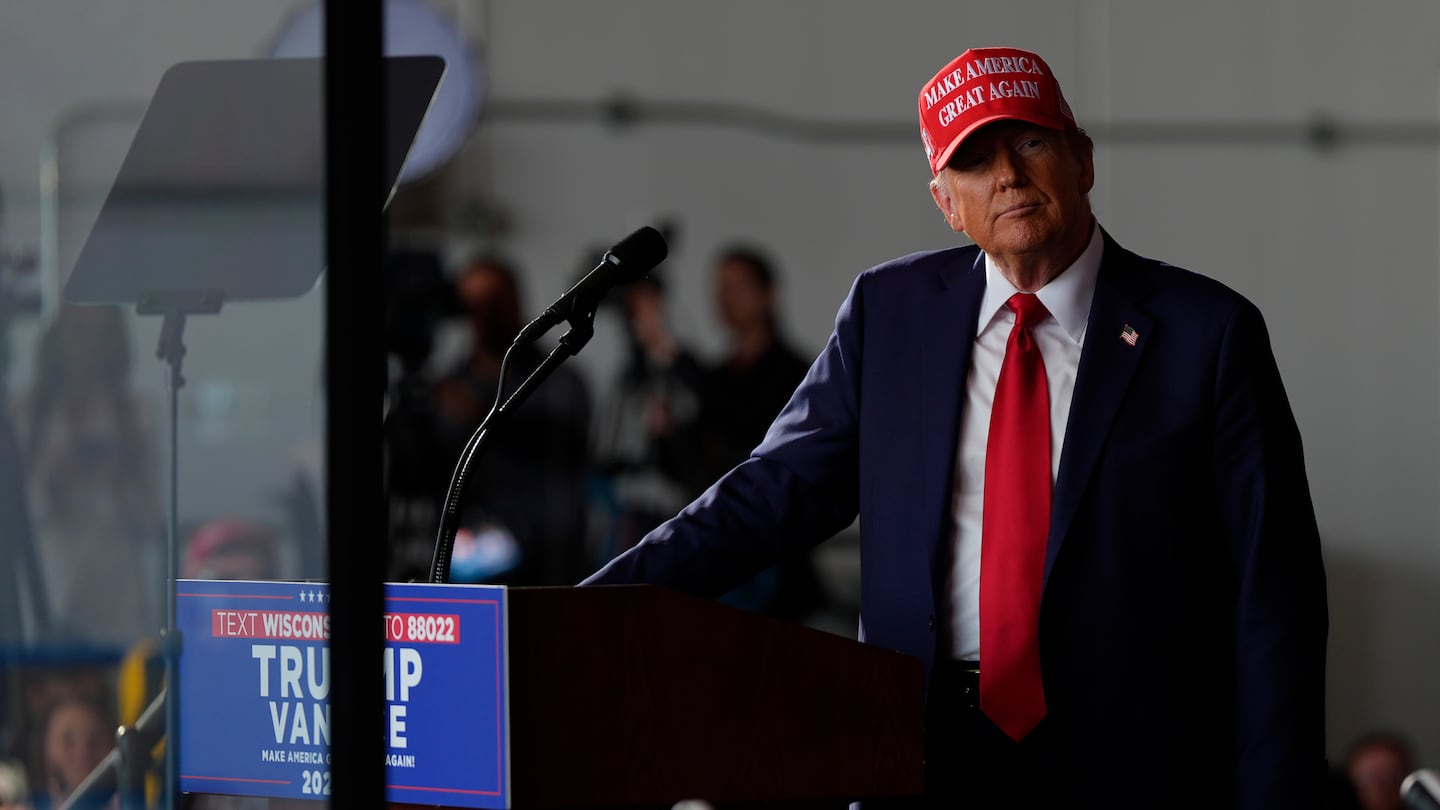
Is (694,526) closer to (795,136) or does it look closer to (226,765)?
(226,765)

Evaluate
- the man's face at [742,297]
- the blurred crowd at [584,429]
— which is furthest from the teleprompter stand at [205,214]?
the man's face at [742,297]

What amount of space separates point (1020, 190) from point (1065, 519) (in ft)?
1.03

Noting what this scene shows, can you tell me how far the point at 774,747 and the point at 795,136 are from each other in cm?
462

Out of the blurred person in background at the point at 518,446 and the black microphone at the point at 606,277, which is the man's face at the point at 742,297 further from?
the black microphone at the point at 606,277

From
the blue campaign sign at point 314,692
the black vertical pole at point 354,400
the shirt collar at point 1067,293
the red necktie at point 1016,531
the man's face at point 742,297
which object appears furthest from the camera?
the man's face at point 742,297

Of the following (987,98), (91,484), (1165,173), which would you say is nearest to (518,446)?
(91,484)

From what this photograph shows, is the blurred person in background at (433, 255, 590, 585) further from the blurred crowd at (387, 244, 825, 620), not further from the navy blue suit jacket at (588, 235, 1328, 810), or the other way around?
the navy blue suit jacket at (588, 235, 1328, 810)

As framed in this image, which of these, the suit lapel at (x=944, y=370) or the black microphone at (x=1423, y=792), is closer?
the black microphone at (x=1423, y=792)

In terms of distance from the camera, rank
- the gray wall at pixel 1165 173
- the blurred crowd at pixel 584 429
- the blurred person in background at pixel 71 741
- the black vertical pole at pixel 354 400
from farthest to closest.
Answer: the gray wall at pixel 1165 173
the blurred crowd at pixel 584 429
the blurred person in background at pixel 71 741
the black vertical pole at pixel 354 400

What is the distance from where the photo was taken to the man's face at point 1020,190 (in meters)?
1.52

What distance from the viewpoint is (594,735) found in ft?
3.71

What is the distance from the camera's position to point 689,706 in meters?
1.16

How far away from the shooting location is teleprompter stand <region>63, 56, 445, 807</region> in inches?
52.3

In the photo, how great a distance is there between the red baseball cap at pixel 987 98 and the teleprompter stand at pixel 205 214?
48 cm
